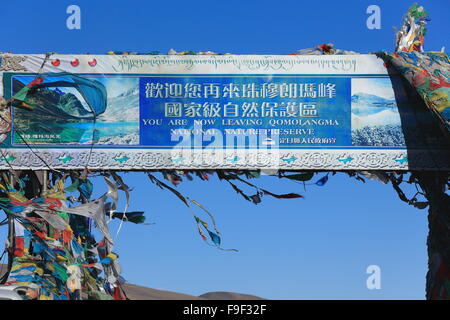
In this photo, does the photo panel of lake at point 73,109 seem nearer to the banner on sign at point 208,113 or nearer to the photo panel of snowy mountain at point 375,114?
the banner on sign at point 208,113

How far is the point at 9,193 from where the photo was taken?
40.7 feet

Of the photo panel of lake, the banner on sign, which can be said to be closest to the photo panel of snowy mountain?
the banner on sign

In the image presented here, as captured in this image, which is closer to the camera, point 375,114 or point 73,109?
point 375,114

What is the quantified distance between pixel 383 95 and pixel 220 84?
2666mm

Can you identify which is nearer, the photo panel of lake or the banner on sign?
the banner on sign

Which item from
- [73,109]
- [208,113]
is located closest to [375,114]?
[208,113]

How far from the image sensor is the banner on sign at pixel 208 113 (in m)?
12.3

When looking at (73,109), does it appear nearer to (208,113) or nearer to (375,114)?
(208,113)

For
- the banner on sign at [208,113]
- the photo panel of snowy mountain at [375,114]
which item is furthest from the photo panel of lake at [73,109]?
the photo panel of snowy mountain at [375,114]

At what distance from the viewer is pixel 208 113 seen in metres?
12.4

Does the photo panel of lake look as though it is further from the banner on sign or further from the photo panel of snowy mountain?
the photo panel of snowy mountain

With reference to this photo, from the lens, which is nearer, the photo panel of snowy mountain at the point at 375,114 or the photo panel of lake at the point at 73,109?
the photo panel of snowy mountain at the point at 375,114

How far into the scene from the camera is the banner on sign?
1233 cm
